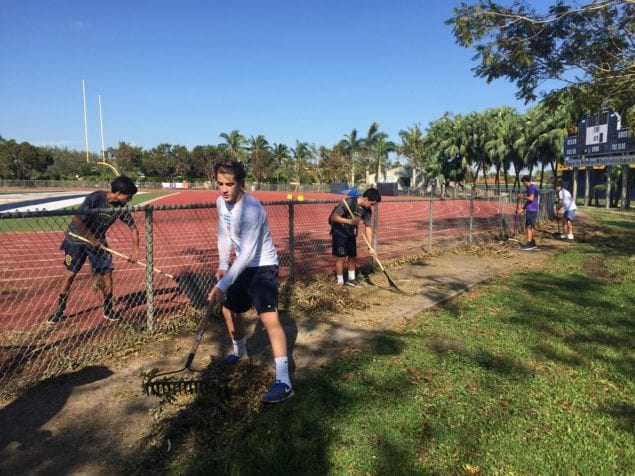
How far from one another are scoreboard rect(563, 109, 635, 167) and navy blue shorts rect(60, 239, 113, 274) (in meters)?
26.8

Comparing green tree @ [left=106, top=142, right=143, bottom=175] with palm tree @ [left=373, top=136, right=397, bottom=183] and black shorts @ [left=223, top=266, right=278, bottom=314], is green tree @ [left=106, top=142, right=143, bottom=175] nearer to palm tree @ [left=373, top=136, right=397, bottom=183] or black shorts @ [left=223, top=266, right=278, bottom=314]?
palm tree @ [left=373, top=136, right=397, bottom=183]

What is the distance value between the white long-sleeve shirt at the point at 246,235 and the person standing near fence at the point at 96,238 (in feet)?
6.34

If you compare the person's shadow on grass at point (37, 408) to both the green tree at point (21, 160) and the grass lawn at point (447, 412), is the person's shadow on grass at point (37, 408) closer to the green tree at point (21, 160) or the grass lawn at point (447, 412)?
the grass lawn at point (447, 412)

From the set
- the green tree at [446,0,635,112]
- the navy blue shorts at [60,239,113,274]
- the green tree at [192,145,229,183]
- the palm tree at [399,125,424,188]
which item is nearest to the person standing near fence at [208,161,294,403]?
the navy blue shorts at [60,239,113,274]

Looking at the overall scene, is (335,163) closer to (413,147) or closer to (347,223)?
(413,147)

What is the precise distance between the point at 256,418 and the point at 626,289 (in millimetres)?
6237

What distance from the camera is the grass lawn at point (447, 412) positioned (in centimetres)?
258

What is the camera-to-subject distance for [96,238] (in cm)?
489

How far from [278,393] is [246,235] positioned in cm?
116

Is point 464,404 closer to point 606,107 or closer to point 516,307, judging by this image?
point 516,307

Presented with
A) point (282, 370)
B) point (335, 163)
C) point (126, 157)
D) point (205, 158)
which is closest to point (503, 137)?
point (335, 163)

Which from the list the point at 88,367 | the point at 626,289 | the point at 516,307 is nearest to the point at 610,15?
the point at 626,289

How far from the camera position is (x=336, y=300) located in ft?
18.7

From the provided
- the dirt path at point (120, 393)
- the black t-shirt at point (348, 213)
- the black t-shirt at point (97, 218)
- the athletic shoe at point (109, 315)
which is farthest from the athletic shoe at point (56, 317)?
the black t-shirt at point (348, 213)
